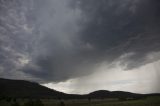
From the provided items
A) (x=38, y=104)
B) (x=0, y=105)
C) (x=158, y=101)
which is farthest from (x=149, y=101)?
(x=0, y=105)

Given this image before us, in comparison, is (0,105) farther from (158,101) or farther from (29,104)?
(158,101)

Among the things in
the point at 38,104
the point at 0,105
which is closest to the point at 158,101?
the point at 38,104

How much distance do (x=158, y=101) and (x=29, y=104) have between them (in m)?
72.9

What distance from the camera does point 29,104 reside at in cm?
7569

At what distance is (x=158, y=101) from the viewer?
11438cm

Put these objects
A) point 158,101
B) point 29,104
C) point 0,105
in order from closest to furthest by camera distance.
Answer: point 29,104, point 158,101, point 0,105

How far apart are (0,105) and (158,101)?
10781 cm

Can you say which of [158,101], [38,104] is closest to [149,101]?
[158,101]

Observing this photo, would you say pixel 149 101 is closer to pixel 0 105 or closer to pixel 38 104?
pixel 38 104

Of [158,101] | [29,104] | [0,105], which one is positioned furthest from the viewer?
[0,105]

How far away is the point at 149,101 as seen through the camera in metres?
121

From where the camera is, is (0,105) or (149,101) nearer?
(149,101)

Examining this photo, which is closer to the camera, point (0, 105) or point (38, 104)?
point (38, 104)

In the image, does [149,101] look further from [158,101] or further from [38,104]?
[38,104]
